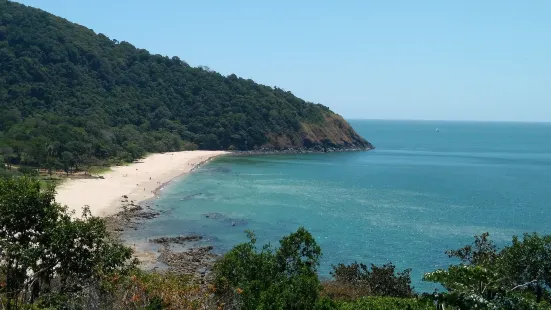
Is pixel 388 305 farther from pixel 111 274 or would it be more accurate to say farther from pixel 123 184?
pixel 123 184

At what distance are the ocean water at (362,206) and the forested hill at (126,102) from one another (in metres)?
16.3

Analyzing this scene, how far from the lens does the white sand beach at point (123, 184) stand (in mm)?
47906

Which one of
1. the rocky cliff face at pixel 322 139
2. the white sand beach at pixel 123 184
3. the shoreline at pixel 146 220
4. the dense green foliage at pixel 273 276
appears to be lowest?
the shoreline at pixel 146 220

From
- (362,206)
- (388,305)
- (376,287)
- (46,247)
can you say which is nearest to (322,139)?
(362,206)

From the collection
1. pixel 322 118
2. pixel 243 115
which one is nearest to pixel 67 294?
pixel 243 115

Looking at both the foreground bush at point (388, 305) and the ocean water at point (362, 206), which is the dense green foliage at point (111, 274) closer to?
the foreground bush at point (388, 305)

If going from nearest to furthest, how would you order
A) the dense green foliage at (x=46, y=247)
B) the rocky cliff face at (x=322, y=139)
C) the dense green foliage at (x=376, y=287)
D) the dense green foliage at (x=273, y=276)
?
the dense green foliage at (x=273, y=276) < the dense green foliage at (x=46, y=247) < the dense green foliage at (x=376, y=287) < the rocky cliff face at (x=322, y=139)

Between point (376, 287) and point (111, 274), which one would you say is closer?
point (111, 274)

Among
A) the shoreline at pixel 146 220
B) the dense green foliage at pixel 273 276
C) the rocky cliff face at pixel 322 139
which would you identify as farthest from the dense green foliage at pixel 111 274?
the rocky cliff face at pixel 322 139

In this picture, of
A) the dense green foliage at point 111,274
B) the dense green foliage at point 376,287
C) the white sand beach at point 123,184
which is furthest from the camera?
the white sand beach at point 123,184

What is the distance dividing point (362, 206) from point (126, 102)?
7137 centimetres

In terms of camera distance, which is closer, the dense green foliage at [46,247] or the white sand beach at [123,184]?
the dense green foliage at [46,247]

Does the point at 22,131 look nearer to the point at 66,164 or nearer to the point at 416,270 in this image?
the point at 66,164

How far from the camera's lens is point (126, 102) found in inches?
4294
